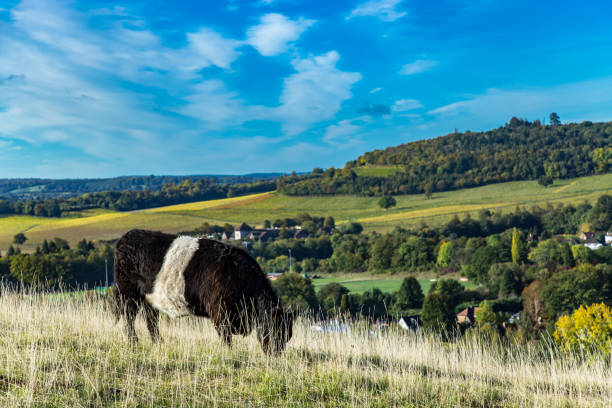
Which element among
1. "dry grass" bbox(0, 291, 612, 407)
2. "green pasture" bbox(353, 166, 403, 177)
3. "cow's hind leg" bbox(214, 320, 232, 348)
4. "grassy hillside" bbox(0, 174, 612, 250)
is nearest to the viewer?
"dry grass" bbox(0, 291, 612, 407)

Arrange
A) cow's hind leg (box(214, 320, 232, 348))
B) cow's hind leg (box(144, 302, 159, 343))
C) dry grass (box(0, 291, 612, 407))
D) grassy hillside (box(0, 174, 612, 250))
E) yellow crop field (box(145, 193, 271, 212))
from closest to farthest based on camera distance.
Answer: dry grass (box(0, 291, 612, 407)) → cow's hind leg (box(214, 320, 232, 348)) → cow's hind leg (box(144, 302, 159, 343)) → grassy hillside (box(0, 174, 612, 250)) → yellow crop field (box(145, 193, 271, 212))

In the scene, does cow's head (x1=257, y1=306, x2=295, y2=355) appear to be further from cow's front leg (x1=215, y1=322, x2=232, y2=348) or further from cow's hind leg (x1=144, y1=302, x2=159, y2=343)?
cow's hind leg (x1=144, y1=302, x2=159, y2=343)

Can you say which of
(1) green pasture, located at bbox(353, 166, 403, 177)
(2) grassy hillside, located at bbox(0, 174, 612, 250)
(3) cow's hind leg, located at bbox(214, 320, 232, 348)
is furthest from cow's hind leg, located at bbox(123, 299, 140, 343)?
(1) green pasture, located at bbox(353, 166, 403, 177)

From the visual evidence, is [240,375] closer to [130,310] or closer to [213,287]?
[213,287]

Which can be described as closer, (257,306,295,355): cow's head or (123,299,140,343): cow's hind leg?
(257,306,295,355): cow's head

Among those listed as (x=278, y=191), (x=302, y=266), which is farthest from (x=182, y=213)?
(x=278, y=191)

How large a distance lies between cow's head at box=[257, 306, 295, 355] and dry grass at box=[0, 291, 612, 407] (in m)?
0.16

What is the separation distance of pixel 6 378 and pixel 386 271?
9886cm

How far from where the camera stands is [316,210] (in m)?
156

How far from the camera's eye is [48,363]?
20.6ft

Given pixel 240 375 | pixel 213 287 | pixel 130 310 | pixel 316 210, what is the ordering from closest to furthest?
1. pixel 240 375
2. pixel 213 287
3. pixel 130 310
4. pixel 316 210

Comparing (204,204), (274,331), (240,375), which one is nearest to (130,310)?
(274,331)

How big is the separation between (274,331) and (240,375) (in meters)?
1.22

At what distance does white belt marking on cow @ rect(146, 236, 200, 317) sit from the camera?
736cm
